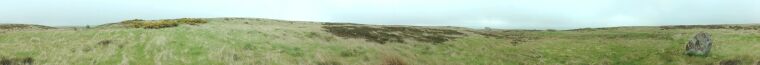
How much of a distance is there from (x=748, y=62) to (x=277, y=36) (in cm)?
3350

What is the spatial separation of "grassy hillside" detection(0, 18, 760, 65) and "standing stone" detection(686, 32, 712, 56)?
642 millimetres

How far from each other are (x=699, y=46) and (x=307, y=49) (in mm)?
28465

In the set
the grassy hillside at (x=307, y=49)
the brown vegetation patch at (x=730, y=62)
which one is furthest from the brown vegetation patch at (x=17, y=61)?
the brown vegetation patch at (x=730, y=62)

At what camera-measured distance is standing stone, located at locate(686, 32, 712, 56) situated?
54.8 meters

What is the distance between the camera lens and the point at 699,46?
54.8 m

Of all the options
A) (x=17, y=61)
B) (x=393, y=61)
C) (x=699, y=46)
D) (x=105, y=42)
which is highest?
(x=105, y=42)

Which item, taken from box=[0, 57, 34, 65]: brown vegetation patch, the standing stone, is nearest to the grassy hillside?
box=[0, 57, 34, 65]: brown vegetation patch

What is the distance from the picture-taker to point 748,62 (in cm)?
5034

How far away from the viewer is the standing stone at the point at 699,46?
54.8 m

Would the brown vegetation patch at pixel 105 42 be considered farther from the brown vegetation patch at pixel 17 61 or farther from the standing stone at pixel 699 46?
the standing stone at pixel 699 46

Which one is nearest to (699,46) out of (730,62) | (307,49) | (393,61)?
(730,62)

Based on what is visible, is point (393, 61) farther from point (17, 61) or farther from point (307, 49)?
point (17, 61)

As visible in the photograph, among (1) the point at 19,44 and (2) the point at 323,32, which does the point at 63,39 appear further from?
(2) the point at 323,32

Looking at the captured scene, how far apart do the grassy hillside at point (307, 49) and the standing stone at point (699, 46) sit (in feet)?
2.11
